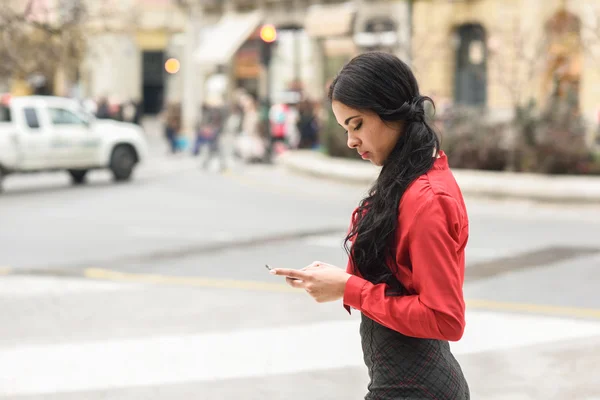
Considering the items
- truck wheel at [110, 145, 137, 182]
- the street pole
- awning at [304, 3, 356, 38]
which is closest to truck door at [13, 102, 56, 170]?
truck wheel at [110, 145, 137, 182]

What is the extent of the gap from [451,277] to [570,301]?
248 inches

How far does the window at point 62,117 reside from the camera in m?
20.8

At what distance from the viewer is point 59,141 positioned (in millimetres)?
20703

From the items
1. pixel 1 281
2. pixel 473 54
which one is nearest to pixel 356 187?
pixel 1 281

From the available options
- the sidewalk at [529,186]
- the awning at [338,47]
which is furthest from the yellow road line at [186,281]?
the awning at [338,47]

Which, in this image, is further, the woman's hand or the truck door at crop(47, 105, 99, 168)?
the truck door at crop(47, 105, 99, 168)

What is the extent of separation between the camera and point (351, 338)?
7176mm

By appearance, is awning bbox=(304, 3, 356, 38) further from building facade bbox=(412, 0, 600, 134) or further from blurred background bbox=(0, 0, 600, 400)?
Answer: building facade bbox=(412, 0, 600, 134)

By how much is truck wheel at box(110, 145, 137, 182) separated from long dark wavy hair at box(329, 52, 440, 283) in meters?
19.6

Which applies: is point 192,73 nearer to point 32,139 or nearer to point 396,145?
point 32,139

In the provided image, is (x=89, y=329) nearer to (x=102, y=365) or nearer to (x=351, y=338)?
(x=102, y=365)

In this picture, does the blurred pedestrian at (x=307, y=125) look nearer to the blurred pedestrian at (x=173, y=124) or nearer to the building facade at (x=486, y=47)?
the building facade at (x=486, y=47)

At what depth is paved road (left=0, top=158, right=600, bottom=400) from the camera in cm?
614

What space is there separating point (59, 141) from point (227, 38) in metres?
25.7
